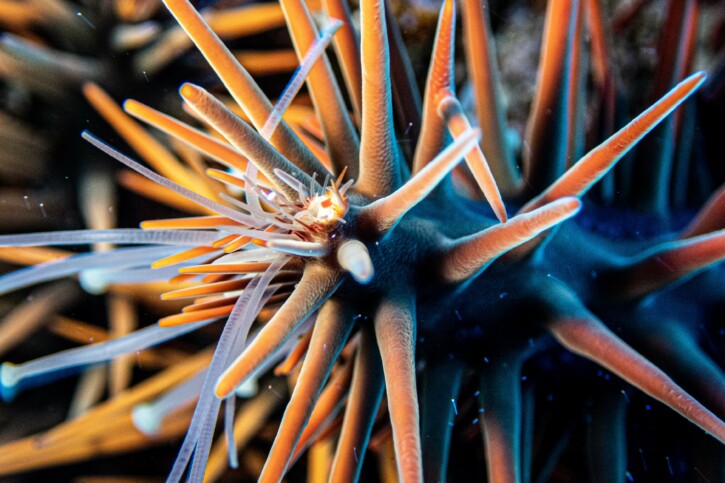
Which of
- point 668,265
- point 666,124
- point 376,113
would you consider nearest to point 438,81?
point 376,113

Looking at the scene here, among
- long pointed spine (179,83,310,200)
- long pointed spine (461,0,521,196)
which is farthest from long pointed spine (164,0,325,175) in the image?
long pointed spine (461,0,521,196)

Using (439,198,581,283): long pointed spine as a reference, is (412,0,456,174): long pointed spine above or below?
above

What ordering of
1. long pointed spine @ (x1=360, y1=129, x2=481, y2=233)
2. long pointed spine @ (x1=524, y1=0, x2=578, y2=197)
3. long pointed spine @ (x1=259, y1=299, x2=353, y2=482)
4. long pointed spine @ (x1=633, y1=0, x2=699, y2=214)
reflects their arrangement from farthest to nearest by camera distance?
long pointed spine @ (x1=633, y1=0, x2=699, y2=214) < long pointed spine @ (x1=524, y1=0, x2=578, y2=197) < long pointed spine @ (x1=259, y1=299, x2=353, y2=482) < long pointed spine @ (x1=360, y1=129, x2=481, y2=233)

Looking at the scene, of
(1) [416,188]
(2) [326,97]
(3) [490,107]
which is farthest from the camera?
(3) [490,107]

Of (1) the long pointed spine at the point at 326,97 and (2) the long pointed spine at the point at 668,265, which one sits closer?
(2) the long pointed spine at the point at 668,265

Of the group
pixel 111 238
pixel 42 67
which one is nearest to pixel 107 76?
pixel 42 67

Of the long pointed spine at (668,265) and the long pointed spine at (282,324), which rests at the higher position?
the long pointed spine at (668,265)

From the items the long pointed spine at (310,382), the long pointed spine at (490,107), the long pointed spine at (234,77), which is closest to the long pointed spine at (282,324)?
the long pointed spine at (310,382)

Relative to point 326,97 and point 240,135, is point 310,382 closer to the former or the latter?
point 240,135

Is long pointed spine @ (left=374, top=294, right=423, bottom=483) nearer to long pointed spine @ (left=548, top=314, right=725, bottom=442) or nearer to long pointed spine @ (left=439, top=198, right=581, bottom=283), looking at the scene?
long pointed spine @ (left=439, top=198, right=581, bottom=283)

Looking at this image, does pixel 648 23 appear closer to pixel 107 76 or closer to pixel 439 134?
pixel 439 134

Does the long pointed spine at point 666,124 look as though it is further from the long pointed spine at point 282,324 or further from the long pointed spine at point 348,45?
the long pointed spine at point 282,324
